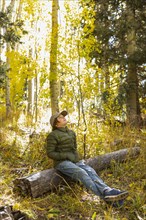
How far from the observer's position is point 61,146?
168 inches

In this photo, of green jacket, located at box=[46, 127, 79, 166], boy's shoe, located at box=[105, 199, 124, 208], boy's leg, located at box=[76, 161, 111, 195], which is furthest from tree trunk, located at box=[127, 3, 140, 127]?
boy's shoe, located at box=[105, 199, 124, 208]

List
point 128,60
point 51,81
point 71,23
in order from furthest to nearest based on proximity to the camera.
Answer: point 128,60
point 51,81
point 71,23

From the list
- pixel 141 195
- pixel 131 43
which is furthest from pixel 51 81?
pixel 141 195

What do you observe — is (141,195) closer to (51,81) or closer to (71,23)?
(71,23)

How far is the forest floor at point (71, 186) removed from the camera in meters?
3.41

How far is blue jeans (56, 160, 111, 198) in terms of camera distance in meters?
3.74

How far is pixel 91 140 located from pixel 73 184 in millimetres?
1600

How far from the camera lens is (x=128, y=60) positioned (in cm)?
856

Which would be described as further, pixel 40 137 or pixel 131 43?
pixel 131 43

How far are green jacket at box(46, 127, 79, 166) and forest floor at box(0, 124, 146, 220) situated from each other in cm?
44

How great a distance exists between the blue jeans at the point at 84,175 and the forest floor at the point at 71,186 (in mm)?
172

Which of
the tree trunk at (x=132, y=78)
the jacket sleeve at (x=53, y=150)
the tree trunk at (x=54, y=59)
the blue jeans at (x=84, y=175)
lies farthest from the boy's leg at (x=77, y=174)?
the tree trunk at (x=132, y=78)

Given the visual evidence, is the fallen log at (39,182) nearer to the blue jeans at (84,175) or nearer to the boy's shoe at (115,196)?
the blue jeans at (84,175)

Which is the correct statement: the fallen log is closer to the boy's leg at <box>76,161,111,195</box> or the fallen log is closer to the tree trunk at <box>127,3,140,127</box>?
the boy's leg at <box>76,161,111,195</box>
